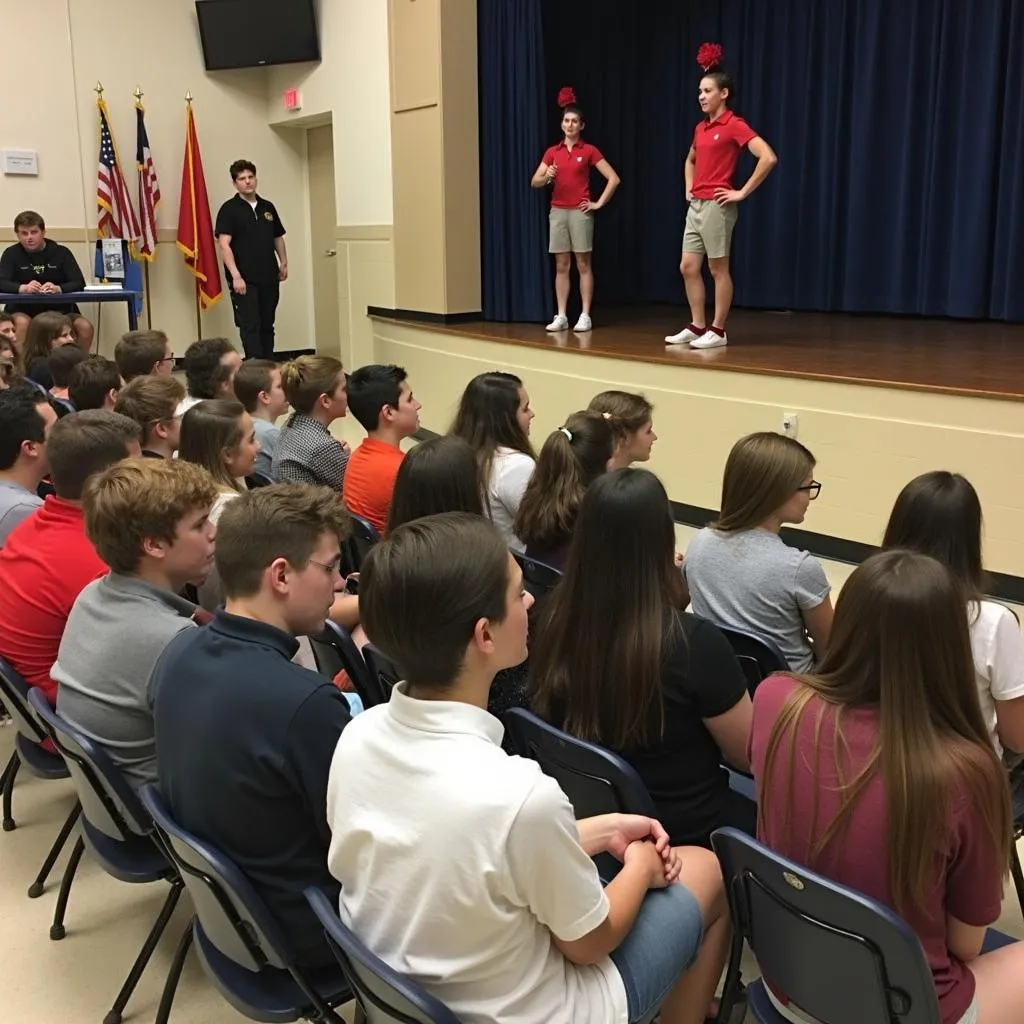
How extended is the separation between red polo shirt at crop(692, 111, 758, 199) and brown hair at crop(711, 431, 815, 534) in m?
3.45

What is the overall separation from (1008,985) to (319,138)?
934 cm

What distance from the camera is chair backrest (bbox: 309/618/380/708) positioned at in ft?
7.10

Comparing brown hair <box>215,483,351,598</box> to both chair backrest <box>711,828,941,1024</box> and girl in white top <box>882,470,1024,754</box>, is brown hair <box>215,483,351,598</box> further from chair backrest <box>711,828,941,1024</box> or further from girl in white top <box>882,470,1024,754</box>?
girl in white top <box>882,470,1024,754</box>

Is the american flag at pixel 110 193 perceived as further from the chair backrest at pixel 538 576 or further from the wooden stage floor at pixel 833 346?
the chair backrest at pixel 538 576

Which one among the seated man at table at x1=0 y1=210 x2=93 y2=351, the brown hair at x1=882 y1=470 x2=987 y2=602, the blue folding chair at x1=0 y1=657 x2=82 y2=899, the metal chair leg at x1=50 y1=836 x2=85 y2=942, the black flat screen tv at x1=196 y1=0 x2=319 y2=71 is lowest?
the metal chair leg at x1=50 y1=836 x2=85 y2=942

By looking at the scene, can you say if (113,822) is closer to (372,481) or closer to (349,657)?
A: (349,657)

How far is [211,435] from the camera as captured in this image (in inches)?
108

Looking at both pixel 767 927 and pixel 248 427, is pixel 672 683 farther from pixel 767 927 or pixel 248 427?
pixel 248 427

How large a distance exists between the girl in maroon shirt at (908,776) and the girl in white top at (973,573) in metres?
0.44

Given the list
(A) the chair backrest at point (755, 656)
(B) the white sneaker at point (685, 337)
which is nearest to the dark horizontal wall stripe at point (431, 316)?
(B) the white sneaker at point (685, 337)

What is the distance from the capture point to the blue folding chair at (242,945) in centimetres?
141

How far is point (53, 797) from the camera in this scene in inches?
106

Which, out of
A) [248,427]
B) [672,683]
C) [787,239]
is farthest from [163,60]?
[672,683]

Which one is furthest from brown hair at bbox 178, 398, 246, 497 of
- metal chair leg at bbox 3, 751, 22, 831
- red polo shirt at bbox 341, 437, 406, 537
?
metal chair leg at bbox 3, 751, 22, 831
